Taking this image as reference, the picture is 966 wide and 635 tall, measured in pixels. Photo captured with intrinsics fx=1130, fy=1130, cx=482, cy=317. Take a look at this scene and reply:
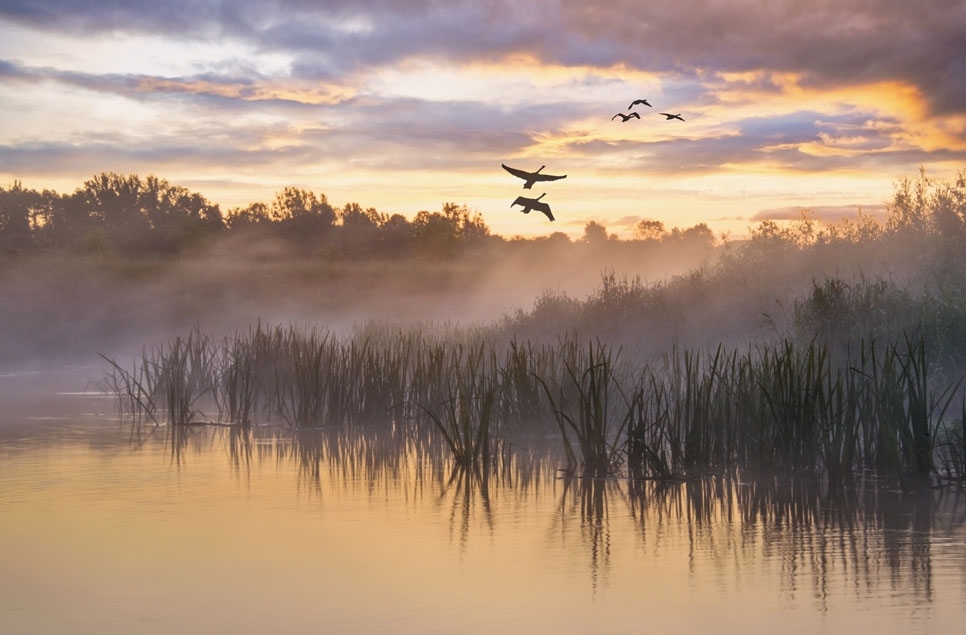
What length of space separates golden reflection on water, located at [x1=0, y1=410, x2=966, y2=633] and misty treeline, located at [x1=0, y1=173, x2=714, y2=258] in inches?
2056

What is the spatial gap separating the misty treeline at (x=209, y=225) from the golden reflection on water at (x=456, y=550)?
5222 cm

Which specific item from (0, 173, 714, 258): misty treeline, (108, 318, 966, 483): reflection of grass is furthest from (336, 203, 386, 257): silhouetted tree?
(108, 318, 966, 483): reflection of grass

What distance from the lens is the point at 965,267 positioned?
17.6 m

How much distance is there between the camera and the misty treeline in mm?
64688

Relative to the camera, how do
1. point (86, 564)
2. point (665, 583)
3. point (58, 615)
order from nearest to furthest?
point (58, 615) < point (665, 583) < point (86, 564)

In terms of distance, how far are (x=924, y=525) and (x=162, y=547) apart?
4.71 m

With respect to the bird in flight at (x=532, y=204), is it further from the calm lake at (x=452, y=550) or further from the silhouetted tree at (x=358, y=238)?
the silhouetted tree at (x=358, y=238)

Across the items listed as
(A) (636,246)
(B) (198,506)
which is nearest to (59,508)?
(B) (198,506)

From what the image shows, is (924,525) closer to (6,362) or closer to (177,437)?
(177,437)

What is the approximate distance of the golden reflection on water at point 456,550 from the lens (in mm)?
5246

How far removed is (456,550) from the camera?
260 inches

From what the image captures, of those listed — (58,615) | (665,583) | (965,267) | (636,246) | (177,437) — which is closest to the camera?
(58,615)

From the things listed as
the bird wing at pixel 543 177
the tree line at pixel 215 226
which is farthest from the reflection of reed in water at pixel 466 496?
the tree line at pixel 215 226

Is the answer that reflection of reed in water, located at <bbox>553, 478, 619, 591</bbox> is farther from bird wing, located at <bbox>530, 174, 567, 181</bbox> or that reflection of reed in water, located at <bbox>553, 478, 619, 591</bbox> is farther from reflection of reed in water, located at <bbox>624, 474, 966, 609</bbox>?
bird wing, located at <bbox>530, 174, 567, 181</bbox>
